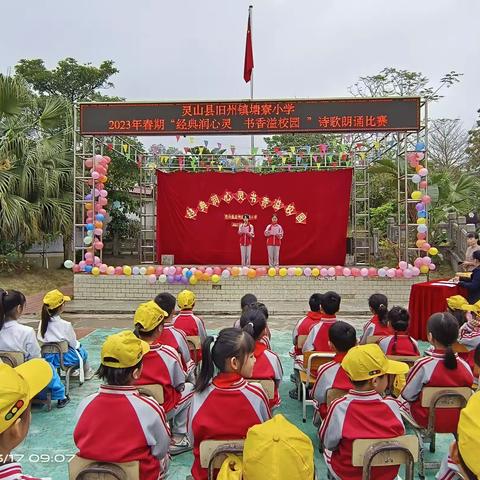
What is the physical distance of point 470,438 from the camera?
123cm

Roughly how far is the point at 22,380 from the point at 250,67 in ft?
35.2

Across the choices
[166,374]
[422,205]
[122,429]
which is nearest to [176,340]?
[166,374]

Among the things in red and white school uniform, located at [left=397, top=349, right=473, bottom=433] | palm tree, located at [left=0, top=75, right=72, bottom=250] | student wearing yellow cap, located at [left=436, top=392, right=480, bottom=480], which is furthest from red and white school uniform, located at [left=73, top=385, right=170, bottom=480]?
palm tree, located at [left=0, top=75, right=72, bottom=250]

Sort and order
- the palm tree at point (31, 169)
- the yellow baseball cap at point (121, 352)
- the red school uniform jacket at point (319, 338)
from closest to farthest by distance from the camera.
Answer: the yellow baseball cap at point (121, 352) < the red school uniform jacket at point (319, 338) < the palm tree at point (31, 169)

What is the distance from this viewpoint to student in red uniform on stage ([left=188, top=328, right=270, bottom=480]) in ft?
7.09

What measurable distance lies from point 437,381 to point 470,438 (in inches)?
68.5

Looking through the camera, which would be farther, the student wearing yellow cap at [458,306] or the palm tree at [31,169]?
the palm tree at [31,169]

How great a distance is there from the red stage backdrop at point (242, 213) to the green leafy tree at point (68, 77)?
283 inches

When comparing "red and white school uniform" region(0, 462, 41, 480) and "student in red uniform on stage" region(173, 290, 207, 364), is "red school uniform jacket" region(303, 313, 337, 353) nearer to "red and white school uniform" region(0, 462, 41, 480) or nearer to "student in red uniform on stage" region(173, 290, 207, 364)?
"student in red uniform on stage" region(173, 290, 207, 364)

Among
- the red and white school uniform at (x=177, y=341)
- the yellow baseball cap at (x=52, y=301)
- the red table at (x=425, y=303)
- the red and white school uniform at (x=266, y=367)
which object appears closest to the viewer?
the red and white school uniform at (x=266, y=367)

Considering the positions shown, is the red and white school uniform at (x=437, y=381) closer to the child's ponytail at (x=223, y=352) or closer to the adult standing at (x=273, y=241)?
the child's ponytail at (x=223, y=352)

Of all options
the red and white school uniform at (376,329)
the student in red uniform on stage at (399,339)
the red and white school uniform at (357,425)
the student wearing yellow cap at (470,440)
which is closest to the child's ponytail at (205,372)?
the red and white school uniform at (357,425)

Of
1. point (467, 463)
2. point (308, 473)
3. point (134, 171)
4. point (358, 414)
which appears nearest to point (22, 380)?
point (308, 473)

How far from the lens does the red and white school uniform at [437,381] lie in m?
2.84
